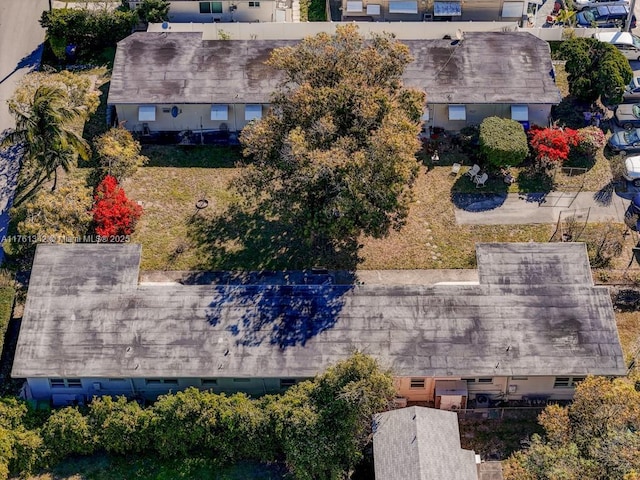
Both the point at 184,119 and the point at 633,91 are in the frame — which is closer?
the point at 184,119

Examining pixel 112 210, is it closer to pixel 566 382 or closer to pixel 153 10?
pixel 153 10

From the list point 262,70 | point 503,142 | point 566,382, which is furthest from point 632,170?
point 262,70

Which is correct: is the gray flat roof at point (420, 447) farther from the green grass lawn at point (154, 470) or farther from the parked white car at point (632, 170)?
the parked white car at point (632, 170)

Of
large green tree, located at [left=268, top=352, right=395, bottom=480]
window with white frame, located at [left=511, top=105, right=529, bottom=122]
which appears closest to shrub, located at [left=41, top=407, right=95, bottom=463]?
large green tree, located at [left=268, top=352, right=395, bottom=480]

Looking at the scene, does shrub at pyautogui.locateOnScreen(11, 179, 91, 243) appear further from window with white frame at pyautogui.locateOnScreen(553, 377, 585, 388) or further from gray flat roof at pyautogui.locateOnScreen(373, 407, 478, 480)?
window with white frame at pyautogui.locateOnScreen(553, 377, 585, 388)

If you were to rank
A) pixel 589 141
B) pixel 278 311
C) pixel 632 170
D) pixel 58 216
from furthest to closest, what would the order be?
pixel 589 141 < pixel 632 170 < pixel 58 216 < pixel 278 311

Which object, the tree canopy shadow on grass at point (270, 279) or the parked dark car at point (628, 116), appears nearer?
the tree canopy shadow on grass at point (270, 279)

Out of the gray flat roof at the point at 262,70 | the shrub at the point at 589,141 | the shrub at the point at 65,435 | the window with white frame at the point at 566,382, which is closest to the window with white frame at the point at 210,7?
the gray flat roof at the point at 262,70
